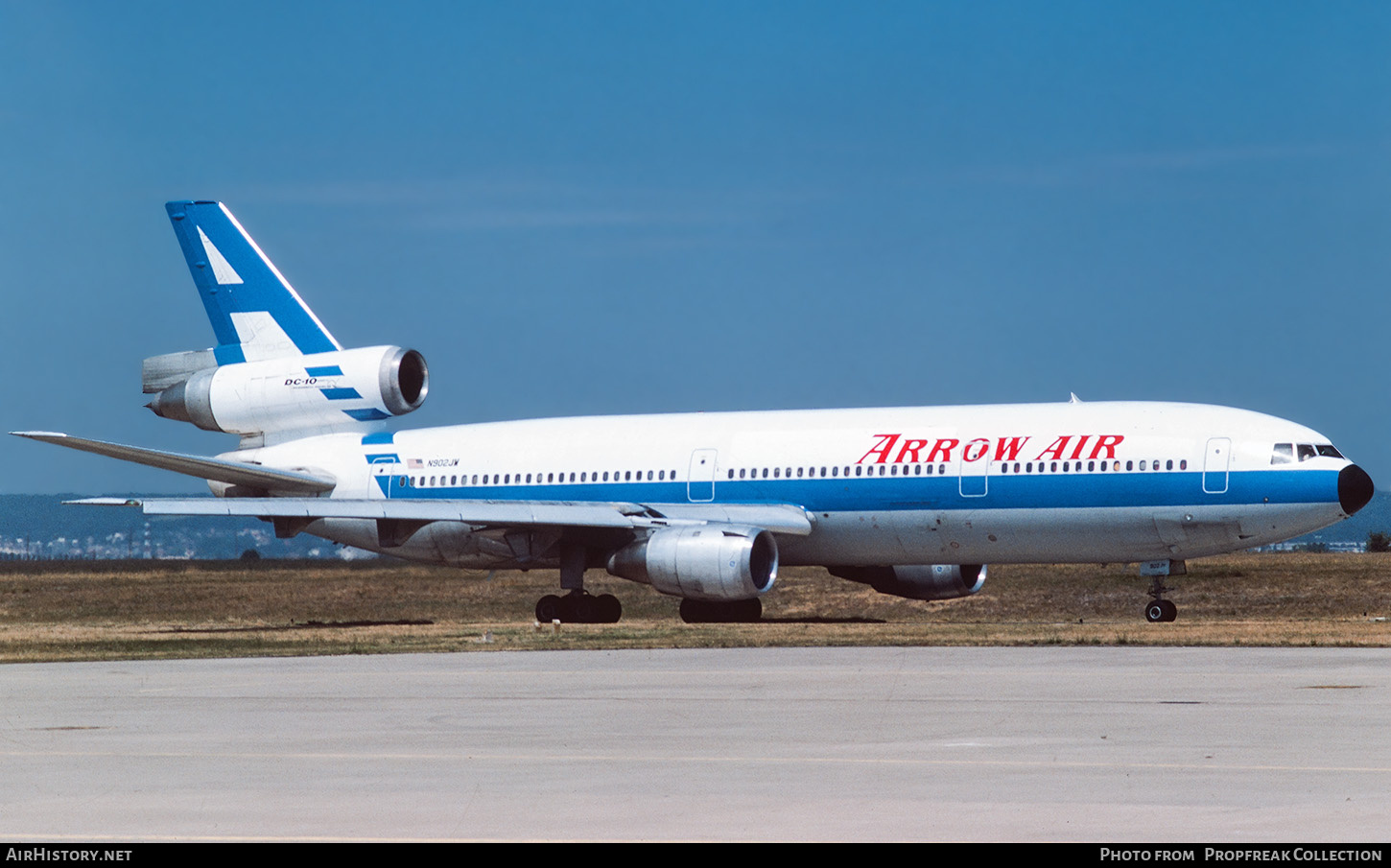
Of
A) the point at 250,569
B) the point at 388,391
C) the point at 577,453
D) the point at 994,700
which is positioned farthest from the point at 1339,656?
the point at 250,569

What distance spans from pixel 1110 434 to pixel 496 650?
1261cm

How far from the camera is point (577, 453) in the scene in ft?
129

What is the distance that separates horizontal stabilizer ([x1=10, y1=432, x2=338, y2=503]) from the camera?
3697 centimetres

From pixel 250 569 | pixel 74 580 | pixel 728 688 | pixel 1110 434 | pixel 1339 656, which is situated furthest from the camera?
pixel 250 569

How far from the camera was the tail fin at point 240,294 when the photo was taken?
4288 cm

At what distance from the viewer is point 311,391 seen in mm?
42000

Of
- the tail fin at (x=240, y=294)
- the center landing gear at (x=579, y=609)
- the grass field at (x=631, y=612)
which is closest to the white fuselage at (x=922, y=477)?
the center landing gear at (x=579, y=609)

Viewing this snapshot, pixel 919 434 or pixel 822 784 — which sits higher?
pixel 919 434

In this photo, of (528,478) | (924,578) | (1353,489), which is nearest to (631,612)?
(528,478)

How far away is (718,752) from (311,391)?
97.7ft

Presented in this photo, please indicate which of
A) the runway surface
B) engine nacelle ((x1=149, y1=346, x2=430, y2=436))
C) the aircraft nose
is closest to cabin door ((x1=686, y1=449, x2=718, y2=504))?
engine nacelle ((x1=149, y1=346, x2=430, y2=436))

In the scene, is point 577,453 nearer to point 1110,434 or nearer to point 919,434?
point 919,434

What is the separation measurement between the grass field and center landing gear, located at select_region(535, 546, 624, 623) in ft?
1.72

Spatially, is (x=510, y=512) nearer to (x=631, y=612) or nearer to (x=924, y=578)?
(x=631, y=612)
